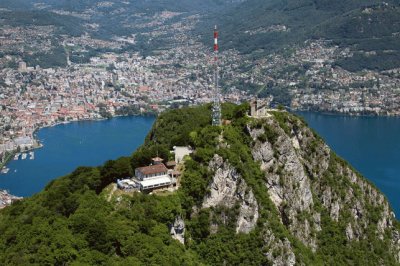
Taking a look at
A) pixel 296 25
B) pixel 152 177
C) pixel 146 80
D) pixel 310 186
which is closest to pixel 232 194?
pixel 152 177

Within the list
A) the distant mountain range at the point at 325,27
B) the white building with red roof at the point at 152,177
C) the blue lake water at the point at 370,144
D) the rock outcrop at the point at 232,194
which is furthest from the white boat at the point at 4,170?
the distant mountain range at the point at 325,27

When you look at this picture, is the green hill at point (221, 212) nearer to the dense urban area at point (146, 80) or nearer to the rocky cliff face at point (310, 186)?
the rocky cliff face at point (310, 186)

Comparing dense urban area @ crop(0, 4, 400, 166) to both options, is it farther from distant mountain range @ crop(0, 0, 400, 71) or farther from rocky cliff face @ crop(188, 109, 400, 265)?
rocky cliff face @ crop(188, 109, 400, 265)

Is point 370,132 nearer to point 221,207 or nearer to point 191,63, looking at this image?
point 221,207

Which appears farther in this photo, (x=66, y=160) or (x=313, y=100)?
(x=313, y=100)

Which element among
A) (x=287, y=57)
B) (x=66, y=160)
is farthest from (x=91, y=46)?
(x=66, y=160)

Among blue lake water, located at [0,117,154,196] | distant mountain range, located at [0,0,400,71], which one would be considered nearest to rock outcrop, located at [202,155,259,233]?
blue lake water, located at [0,117,154,196]
